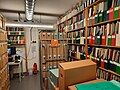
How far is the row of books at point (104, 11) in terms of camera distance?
6.72 feet

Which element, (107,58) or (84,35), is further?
(84,35)

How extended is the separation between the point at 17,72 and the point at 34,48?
4.21 ft

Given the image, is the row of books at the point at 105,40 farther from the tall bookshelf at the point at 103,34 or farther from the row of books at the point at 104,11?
the row of books at the point at 104,11

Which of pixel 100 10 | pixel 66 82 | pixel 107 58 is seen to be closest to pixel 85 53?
pixel 107 58

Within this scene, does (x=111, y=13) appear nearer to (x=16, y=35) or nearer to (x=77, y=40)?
(x=77, y=40)

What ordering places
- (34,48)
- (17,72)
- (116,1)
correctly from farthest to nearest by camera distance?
(34,48) < (17,72) < (116,1)

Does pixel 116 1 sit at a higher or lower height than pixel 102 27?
higher

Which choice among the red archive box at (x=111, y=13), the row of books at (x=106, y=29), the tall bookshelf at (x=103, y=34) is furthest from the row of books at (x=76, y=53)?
the red archive box at (x=111, y=13)

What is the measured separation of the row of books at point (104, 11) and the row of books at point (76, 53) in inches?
32.2

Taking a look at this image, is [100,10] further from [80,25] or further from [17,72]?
[17,72]

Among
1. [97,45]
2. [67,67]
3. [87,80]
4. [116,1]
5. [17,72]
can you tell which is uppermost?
[116,1]

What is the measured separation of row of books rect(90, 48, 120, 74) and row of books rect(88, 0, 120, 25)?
58cm

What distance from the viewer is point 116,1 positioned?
207 cm

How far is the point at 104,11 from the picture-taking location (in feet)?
7.60
